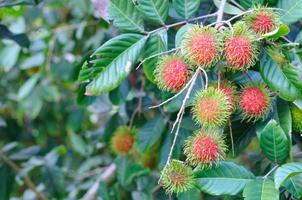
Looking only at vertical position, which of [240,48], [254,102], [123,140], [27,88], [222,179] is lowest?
[27,88]

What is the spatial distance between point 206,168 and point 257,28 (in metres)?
0.25

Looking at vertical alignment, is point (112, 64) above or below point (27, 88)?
above

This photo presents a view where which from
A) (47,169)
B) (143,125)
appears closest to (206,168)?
(143,125)

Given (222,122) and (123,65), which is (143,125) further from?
(222,122)

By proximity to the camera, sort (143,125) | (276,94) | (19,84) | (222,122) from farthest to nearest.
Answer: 1. (19,84)
2. (143,125)
3. (276,94)
4. (222,122)

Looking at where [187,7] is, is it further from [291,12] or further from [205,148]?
[205,148]

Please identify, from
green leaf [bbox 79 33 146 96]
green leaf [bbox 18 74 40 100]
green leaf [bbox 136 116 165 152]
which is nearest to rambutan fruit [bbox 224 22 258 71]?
green leaf [bbox 79 33 146 96]

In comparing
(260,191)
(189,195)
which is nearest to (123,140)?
(189,195)

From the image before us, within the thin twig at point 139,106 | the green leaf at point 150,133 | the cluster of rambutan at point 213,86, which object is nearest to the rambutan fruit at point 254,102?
the cluster of rambutan at point 213,86

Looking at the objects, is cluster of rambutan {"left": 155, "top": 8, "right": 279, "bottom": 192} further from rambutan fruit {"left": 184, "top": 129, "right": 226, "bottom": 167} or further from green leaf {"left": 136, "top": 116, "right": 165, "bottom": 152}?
green leaf {"left": 136, "top": 116, "right": 165, "bottom": 152}

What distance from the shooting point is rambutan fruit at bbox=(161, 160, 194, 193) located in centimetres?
94

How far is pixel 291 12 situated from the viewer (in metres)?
1.10

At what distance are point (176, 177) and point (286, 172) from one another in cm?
17

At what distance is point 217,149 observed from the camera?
0.97m
